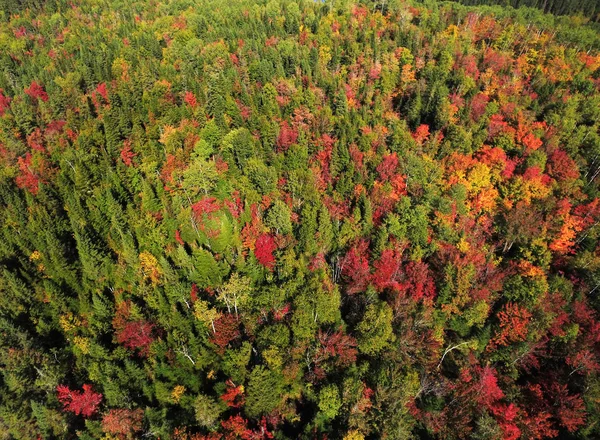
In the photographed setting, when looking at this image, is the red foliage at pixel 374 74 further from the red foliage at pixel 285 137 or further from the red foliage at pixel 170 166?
the red foliage at pixel 170 166

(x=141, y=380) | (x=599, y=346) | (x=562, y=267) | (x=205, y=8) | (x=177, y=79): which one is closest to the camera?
(x=141, y=380)

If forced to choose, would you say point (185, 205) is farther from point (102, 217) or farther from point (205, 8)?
point (205, 8)

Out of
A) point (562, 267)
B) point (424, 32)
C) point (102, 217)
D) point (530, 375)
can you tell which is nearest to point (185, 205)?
point (102, 217)

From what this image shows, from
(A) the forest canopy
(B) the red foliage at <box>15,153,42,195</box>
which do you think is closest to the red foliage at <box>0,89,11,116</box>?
(A) the forest canopy

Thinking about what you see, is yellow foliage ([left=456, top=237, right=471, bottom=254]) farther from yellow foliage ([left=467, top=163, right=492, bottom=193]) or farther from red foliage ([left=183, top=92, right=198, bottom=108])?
red foliage ([left=183, top=92, right=198, bottom=108])

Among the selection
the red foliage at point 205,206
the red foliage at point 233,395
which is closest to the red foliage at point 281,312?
the red foliage at point 233,395
